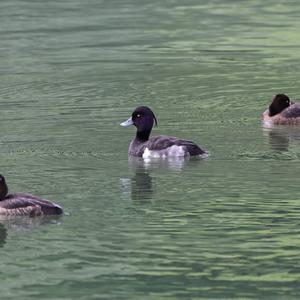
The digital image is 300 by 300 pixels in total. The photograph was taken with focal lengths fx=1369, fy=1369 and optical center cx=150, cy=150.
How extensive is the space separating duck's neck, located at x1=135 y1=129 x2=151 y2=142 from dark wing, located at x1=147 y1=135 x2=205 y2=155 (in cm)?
26

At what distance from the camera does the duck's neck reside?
20.4 metres

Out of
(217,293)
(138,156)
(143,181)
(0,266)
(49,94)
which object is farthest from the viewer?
(49,94)

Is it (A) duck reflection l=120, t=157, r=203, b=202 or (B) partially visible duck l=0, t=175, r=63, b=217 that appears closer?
(B) partially visible duck l=0, t=175, r=63, b=217

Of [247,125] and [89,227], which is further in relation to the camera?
[247,125]

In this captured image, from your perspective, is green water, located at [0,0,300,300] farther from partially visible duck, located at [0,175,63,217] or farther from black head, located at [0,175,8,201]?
black head, located at [0,175,8,201]

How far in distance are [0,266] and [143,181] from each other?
4.57m

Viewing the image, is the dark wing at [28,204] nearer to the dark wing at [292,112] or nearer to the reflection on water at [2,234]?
the reflection on water at [2,234]

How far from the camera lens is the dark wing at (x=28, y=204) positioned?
52.0 ft

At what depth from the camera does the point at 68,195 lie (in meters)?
17.2

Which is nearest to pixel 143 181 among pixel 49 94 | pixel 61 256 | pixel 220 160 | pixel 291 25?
pixel 220 160

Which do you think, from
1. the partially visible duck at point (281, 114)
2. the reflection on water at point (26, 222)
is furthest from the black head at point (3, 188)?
the partially visible duck at point (281, 114)

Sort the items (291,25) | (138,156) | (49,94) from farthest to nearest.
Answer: (291,25) → (49,94) → (138,156)

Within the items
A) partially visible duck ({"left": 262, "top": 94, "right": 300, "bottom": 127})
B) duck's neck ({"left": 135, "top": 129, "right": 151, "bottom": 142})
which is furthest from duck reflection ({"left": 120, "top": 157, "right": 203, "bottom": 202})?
partially visible duck ({"left": 262, "top": 94, "right": 300, "bottom": 127})

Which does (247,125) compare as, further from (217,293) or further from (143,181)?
(217,293)
